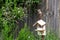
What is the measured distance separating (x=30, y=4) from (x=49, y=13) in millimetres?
442

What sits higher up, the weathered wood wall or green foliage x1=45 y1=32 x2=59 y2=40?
the weathered wood wall

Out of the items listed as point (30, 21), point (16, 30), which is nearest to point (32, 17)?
point (30, 21)

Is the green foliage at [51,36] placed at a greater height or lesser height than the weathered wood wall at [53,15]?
lesser

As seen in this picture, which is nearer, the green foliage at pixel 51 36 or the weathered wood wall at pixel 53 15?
the green foliage at pixel 51 36

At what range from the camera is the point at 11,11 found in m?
5.19

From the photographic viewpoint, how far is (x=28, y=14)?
5367 millimetres

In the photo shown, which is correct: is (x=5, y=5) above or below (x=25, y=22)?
above

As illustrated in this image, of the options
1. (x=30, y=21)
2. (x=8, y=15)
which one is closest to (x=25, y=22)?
(x=30, y=21)

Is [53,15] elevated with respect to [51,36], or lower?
elevated

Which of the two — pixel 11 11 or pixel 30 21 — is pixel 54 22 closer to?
pixel 30 21

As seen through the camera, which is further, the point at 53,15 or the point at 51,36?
the point at 53,15

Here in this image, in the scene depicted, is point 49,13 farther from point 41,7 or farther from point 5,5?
point 5,5

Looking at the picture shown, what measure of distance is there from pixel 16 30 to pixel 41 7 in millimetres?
723

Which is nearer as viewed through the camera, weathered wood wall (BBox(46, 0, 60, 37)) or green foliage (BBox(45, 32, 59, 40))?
green foliage (BBox(45, 32, 59, 40))
